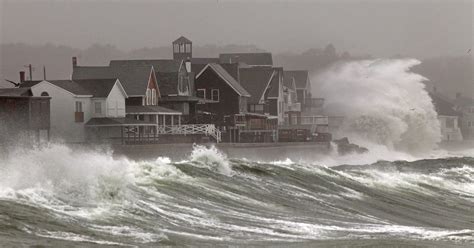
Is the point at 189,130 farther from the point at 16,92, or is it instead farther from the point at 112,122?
the point at 16,92

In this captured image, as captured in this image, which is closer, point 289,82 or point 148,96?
point 148,96

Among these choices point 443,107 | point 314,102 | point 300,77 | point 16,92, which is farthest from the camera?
point 443,107

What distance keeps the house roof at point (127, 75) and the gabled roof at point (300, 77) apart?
4633cm

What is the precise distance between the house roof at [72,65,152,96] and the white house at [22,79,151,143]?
5386mm

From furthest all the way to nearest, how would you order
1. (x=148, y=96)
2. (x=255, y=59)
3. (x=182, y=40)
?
(x=255, y=59), (x=182, y=40), (x=148, y=96)

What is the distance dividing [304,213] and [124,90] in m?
40.5

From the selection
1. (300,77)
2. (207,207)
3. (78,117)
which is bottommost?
(207,207)

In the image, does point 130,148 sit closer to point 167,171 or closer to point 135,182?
point 167,171

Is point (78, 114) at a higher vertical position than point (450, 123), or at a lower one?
higher

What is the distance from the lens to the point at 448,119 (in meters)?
140

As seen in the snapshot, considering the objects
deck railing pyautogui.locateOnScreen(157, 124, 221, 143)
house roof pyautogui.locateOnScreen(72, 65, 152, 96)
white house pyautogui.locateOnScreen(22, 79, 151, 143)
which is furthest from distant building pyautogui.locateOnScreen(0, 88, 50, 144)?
house roof pyautogui.locateOnScreen(72, 65, 152, 96)

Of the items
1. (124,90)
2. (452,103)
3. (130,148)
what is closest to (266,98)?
(124,90)

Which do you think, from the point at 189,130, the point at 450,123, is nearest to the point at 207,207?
the point at 189,130

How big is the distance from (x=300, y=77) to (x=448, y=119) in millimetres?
28663
